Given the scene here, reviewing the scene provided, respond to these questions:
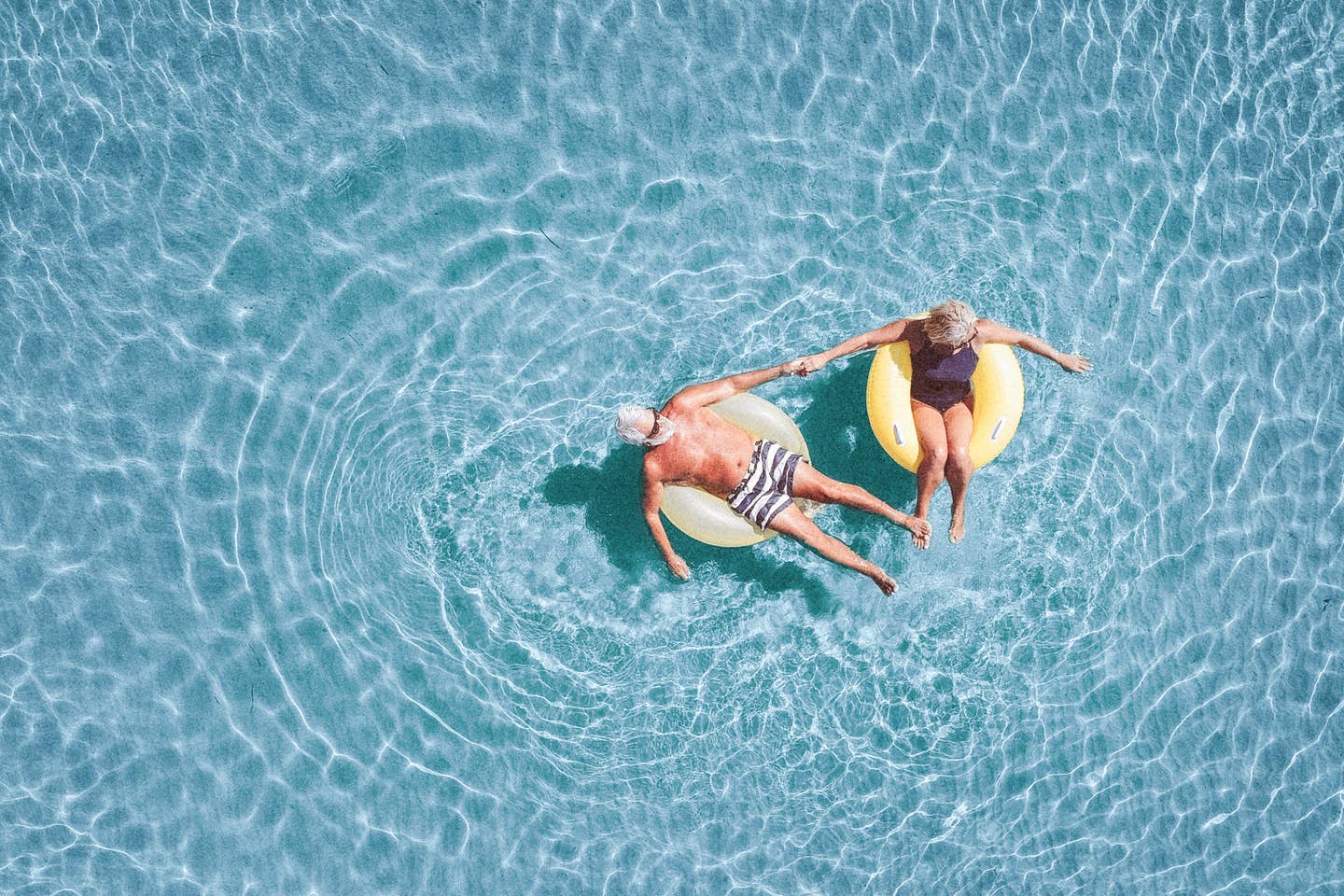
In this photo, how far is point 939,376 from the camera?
4.11 metres

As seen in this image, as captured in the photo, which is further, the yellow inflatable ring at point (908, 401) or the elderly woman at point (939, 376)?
the yellow inflatable ring at point (908, 401)

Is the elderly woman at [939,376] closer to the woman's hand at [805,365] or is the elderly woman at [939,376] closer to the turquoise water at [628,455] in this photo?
the woman's hand at [805,365]

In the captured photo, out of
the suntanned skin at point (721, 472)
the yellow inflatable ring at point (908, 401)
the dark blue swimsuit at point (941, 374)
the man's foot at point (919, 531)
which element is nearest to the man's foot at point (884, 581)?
the suntanned skin at point (721, 472)

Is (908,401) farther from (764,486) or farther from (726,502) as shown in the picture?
(726,502)

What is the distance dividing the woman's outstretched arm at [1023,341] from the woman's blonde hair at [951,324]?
0.73ft

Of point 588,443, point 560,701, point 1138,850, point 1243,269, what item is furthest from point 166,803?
point 1243,269

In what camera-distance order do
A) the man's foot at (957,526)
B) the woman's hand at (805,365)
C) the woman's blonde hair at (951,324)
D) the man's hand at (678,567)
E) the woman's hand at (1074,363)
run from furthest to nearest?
the man's foot at (957,526), the woman's hand at (1074,363), the man's hand at (678,567), the woman's hand at (805,365), the woman's blonde hair at (951,324)

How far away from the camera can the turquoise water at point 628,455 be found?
14.7ft

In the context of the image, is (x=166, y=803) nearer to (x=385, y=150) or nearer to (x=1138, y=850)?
(x=385, y=150)

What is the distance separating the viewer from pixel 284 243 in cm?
455

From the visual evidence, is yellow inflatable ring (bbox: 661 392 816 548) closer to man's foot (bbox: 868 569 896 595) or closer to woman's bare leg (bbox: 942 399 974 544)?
man's foot (bbox: 868 569 896 595)

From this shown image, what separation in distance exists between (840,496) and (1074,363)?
1283mm

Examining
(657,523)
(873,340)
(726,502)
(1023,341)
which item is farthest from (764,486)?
(1023,341)

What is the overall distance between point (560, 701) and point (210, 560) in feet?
5.77
